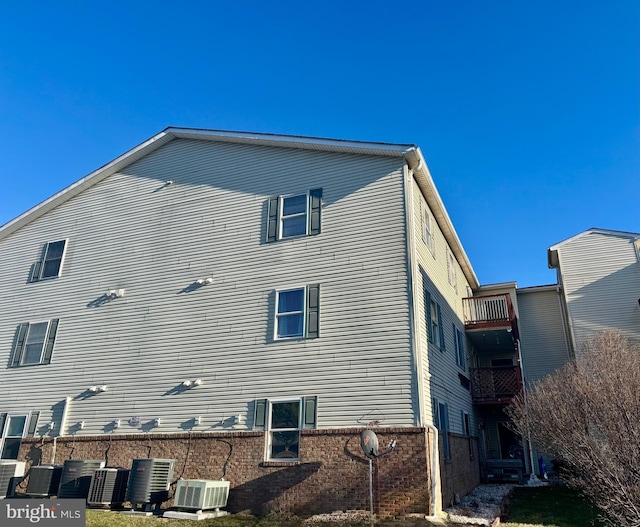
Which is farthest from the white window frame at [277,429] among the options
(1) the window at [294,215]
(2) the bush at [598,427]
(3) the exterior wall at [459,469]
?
(2) the bush at [598,427]

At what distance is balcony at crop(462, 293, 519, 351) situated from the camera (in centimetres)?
1944

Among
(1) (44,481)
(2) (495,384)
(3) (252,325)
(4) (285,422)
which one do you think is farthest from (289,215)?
(2) (495,384)

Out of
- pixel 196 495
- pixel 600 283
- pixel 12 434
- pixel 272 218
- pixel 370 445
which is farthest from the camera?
pixel 600 283

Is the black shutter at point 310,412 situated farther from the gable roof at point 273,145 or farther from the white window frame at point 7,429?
the white window frame at point 7,429

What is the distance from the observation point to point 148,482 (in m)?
12.0

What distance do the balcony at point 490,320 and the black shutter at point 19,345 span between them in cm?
1582

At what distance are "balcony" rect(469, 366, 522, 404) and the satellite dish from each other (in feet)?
31.8

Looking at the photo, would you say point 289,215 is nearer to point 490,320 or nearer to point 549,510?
point 490,320

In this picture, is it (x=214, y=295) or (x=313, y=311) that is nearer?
(x=313, y=311)

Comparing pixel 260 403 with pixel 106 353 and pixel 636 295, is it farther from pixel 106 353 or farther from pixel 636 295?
pixel 636 295

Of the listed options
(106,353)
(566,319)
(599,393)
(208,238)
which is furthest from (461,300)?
(106,353)

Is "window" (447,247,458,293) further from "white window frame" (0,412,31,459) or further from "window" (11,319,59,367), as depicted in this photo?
"white window frame" (0,412,31,459)

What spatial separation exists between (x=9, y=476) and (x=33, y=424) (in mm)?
1618

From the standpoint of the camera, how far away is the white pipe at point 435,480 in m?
10.4
